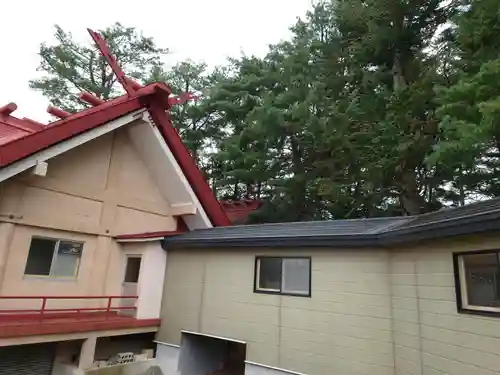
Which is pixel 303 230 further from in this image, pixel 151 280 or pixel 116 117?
pixel 116 117

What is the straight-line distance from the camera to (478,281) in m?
3.77

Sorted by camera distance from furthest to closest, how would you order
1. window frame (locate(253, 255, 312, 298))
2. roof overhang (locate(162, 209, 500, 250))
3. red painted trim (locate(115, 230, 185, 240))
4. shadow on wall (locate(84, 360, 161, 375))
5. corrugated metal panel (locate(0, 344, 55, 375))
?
red painted trim (locate(115, 230, 185, 240))
shadow on wall (locate(84, 360, 161, 375))
corrugated metal panel (locate(0, 344, 55, 375))
window frame (locate(253, 255, 312, 298))
roof overhang (locate(162, 209, 500, 250))

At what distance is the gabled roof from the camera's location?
619cm

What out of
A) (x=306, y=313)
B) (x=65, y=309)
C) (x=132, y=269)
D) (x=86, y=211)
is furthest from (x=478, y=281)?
(x=65, y=309)

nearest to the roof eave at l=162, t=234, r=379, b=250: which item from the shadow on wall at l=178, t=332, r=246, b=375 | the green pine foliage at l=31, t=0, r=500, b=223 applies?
the shadow on wall at l=178, t=332, r=246, b=375

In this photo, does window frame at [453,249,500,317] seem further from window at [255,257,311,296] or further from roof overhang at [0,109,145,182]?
roof overhang at [0,109,145,182]

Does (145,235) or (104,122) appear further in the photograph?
(145,235)

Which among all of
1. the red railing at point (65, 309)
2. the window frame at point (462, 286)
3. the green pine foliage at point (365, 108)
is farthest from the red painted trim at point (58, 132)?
the window frame at point (462, 286)

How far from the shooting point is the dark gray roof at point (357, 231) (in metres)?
3.66

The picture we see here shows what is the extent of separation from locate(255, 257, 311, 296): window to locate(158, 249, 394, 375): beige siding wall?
11 centimetres

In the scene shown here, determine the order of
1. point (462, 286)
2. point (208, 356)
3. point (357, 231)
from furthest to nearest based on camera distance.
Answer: point (208, 356), point (357, 231), point (462, 286)

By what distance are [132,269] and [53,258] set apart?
1.84 metres

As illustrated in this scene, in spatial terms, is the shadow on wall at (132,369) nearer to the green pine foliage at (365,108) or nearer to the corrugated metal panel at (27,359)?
the corrugated metal panel at (27,359)

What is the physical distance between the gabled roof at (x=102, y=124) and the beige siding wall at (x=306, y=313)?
2278mm
